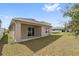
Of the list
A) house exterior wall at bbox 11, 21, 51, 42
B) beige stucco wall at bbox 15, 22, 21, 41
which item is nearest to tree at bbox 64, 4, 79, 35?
house exterior wall at bbox 11, 21, 51, 42

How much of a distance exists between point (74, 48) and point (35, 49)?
0.76 m

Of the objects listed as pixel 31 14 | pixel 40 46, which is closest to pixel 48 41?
pixel 40 46

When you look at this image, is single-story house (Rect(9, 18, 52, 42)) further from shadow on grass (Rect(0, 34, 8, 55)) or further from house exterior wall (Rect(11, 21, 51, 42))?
shadow on grass (Rect(0, 34, 8, 55))

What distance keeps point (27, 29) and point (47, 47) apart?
54 centimetres

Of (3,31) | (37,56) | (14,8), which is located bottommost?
(37,56)

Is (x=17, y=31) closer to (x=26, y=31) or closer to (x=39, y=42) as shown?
(x=26, y=31)

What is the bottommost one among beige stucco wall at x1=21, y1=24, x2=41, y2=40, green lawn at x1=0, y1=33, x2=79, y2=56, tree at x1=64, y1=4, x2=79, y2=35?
green lawn at x1=0, y1=33, x2=79, y2=56

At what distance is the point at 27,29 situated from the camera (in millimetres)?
7066

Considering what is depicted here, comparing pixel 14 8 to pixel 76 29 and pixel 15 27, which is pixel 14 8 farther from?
pixel 76 29

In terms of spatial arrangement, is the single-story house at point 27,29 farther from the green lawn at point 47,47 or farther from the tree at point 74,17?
the tree at point 74,17

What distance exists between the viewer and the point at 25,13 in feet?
22.8

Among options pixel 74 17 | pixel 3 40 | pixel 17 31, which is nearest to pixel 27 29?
pixel 17 31

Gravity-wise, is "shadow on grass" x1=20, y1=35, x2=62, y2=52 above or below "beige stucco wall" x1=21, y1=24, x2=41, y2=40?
below

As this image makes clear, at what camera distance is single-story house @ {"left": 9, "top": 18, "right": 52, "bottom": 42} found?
6.92 meters
